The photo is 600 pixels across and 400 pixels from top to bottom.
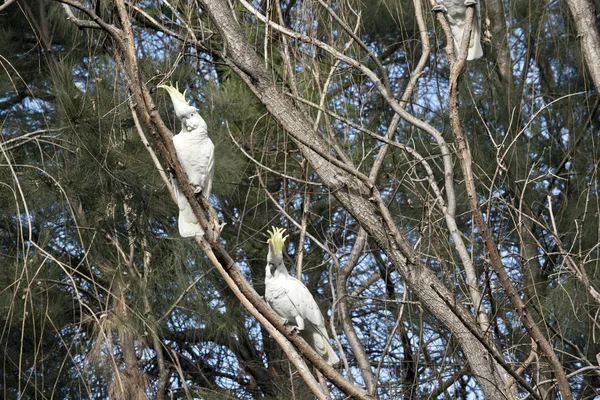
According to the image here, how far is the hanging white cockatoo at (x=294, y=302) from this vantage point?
7.68 feet

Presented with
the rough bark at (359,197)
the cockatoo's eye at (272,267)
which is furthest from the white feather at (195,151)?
the cockatoo's eye at (272,267)

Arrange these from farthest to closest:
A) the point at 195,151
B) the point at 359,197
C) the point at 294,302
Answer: the point at 294,302
the point at 195,151
the point at 359,197

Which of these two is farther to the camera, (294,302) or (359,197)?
(294,302)

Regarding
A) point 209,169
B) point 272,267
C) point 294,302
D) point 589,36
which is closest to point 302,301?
point 294,302

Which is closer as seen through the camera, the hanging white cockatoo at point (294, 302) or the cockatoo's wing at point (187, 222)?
the cockatoo's wing at point (187, 222)

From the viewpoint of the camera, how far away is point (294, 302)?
7.66 feet

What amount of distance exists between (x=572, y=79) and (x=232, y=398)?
1.85m

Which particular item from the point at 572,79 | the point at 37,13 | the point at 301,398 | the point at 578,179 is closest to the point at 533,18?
the point at 572,79

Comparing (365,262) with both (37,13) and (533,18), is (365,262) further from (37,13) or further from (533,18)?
(37,13)

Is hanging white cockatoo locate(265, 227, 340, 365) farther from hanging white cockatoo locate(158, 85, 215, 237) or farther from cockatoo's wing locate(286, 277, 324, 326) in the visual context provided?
hanging white cockatoo locate(158, 85, 215, 237)

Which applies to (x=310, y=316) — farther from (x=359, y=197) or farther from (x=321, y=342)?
(x=359, y=197)

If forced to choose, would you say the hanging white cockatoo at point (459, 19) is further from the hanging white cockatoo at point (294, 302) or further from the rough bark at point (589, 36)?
the hanging white cockatoo at point (294, 302)

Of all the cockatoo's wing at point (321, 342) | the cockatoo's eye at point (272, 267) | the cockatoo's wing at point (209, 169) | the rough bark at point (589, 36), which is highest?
the rough bark at point (589, 36)

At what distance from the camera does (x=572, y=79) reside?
3430 millimetres
